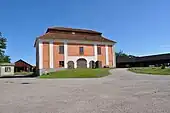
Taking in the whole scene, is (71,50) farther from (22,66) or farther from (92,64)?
(22,66)

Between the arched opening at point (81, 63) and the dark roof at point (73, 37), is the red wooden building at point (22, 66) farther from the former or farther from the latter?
the arched opening at point (81, 63)

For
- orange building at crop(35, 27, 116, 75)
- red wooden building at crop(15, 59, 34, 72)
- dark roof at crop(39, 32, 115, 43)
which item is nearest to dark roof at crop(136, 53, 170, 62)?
orange building at crop(35, 27, 116, 75)

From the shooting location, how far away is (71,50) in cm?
5012

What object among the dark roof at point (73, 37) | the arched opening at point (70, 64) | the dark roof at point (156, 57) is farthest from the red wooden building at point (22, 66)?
the dark roof at point (156, 57)

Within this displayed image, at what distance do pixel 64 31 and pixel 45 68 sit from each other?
10.8m

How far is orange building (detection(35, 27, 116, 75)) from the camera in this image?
1876 inches

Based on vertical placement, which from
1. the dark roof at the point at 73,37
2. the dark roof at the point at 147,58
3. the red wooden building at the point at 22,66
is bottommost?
the red wooden building at the point at 22,66

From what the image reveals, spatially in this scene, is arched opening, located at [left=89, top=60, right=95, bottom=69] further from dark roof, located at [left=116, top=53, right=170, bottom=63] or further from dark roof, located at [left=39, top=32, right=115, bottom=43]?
dark roof, located at [left=116, top=53, right=170, bottom=63]

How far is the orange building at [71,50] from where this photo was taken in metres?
47.7

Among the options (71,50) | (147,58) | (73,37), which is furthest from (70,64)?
(147,58)

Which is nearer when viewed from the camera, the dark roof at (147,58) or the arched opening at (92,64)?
the arched opening at (92,64)

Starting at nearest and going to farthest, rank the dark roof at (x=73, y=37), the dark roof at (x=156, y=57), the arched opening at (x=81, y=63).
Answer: the dark roof at (x=73, y=37) → the arched opening at (x=81, y=63) → the dark roof at (x=156, y=57)

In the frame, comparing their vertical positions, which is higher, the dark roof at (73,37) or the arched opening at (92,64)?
the dark roof at (73,37)

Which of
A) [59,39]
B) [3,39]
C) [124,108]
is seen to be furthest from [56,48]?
[124,108]
